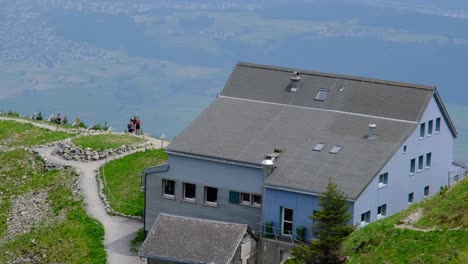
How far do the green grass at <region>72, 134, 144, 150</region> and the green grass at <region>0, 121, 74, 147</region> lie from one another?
336 centimetres

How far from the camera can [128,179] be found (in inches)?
3659

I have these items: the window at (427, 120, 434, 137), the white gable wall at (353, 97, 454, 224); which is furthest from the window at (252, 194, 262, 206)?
the window at (427, 120, 434, 137)

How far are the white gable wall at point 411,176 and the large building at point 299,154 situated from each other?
2.4 inches

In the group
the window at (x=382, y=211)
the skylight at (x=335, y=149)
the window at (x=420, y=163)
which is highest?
the skylight at (x=335, y=149)

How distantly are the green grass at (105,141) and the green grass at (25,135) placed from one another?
11.0 feet

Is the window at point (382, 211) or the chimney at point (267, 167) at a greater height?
the chimney at point (267, 167)

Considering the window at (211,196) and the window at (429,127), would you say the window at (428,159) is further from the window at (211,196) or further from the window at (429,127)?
the window at (211,196)

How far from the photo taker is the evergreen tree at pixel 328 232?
6931 centimetres

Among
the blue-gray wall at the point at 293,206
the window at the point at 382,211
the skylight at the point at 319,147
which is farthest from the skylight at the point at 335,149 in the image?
the blue-gray wall at the point at 293,206

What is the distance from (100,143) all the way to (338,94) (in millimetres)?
21520

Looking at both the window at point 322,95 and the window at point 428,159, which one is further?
the window at point 322,95

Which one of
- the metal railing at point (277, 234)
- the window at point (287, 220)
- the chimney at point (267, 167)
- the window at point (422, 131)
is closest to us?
the metal railing at point (277, 234)

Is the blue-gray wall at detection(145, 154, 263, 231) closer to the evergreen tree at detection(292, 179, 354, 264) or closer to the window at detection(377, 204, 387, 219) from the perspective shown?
the window at detection(377, 204, 387, 219)

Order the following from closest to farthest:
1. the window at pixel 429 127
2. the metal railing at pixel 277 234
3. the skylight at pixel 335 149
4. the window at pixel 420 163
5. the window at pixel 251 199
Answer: the metal railing at pixel 277 234 < the window at pixel 251 199 < the skylight at pixel 335 149 < the window at pixel 420 163 < the window at pixel 429 127
